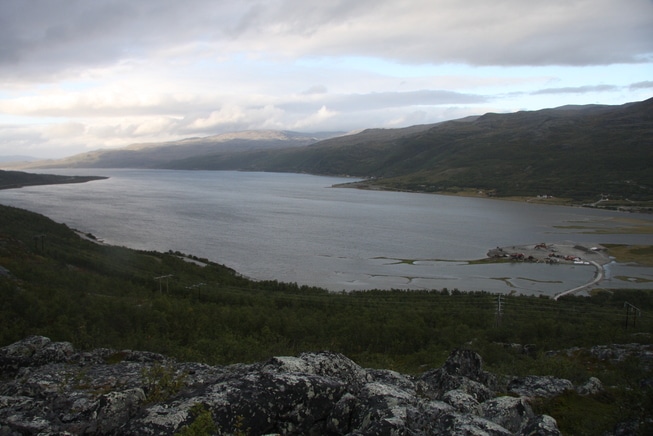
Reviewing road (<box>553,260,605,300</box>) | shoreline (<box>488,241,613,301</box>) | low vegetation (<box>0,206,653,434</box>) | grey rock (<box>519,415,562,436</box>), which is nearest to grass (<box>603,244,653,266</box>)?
shoreline (<box>488,241,613,301</box>)

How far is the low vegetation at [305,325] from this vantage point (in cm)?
1384

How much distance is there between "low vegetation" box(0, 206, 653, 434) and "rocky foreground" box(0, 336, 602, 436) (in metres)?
1.35

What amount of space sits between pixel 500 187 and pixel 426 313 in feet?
461

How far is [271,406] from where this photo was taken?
679 cm

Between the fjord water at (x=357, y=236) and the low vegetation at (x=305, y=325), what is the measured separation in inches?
542

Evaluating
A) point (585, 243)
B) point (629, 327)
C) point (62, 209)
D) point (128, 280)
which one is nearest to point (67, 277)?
point (128, 280)

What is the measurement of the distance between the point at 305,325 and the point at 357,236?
5279 cm

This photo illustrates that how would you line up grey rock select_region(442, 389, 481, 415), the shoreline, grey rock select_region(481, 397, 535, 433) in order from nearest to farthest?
1. grey rock select_region(481, 397, 535, 433)
2. grey rock select_region(442, 389, 481, 415)
3. the shoreline

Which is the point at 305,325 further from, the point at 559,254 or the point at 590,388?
→ the point at 559,254

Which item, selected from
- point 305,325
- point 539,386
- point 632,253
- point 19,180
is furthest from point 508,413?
point 19,180

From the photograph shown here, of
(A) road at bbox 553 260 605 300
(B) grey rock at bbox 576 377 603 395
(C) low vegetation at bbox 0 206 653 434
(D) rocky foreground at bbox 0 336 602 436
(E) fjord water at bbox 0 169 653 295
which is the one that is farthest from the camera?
(E) fjord water at bbox 0 169 653 295

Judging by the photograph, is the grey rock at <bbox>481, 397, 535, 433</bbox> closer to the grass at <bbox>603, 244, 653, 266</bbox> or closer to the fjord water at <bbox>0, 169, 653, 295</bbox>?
the fjord water at <bbox>0, 169, 653, 295</bbox>

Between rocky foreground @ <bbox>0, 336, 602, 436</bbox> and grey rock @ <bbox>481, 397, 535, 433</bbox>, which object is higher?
rocky foreground @ <bbox>0, 336, 602, 436</bbox>

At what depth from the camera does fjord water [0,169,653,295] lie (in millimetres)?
48750
